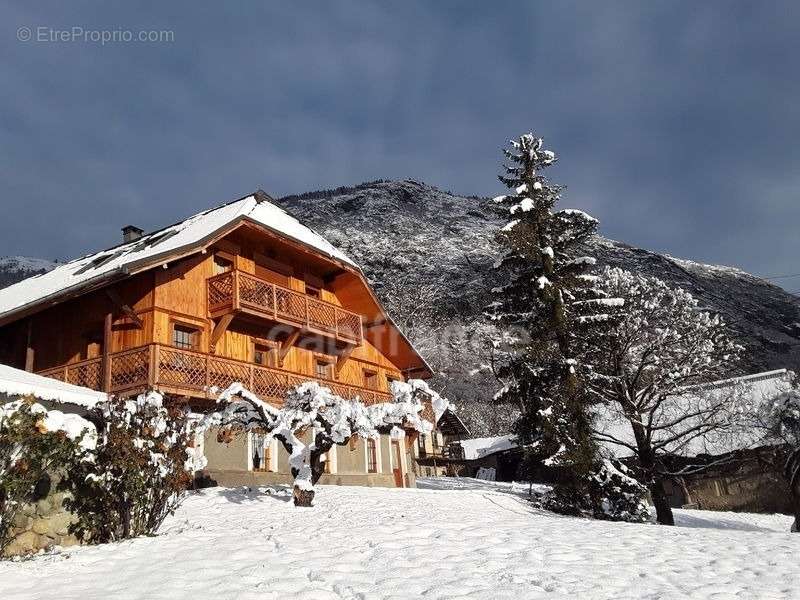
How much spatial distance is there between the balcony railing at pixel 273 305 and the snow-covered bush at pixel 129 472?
26.5ft

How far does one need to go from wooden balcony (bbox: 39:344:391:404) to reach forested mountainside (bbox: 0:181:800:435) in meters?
28.0

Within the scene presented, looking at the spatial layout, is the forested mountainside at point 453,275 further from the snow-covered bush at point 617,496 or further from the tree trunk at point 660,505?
the snow-covered bush at point 617,496

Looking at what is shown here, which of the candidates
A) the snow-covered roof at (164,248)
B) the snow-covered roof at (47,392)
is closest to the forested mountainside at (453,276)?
the snow-covered roof at (164,248)

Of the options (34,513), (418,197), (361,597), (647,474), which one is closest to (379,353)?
(647,474)

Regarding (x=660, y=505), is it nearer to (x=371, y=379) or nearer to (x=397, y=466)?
(x=397, y=466)

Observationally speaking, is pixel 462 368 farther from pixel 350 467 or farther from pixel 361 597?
pixel 361 597

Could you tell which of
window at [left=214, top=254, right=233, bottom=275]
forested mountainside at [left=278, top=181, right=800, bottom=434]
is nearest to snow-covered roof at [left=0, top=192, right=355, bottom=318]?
window at [left=214, top=254, right=233, bottom=275]

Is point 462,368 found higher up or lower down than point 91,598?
higher up

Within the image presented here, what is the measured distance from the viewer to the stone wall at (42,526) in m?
8.65

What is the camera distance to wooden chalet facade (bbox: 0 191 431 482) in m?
16.6

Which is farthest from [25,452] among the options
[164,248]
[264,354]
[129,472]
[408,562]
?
[264,354]

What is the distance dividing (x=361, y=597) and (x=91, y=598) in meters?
2.75

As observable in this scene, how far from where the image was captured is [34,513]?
29.3 ft

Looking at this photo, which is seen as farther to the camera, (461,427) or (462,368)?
(462,368)
